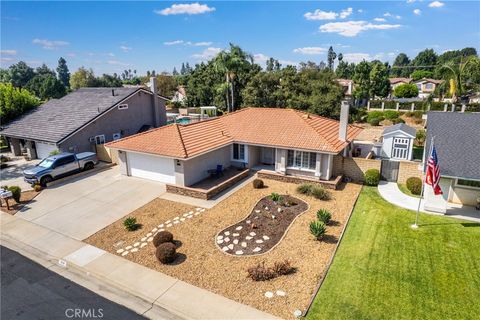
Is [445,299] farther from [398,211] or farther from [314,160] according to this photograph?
[314,160]

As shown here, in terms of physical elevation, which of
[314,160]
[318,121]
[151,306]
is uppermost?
[318,121]

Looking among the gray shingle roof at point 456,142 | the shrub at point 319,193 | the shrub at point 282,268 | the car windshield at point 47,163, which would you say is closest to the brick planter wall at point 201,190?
the shrub at point 319,193

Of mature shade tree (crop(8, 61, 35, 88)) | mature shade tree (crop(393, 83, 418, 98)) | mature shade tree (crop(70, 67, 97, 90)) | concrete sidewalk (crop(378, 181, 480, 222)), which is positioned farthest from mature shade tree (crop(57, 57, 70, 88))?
concrete sidewalk (crop(378, 181, 480, 222))

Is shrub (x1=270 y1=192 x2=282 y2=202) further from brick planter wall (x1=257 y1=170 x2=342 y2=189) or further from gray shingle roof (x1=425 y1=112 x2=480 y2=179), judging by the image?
gray shingle roof (x1=425 y1=112 x2=480 y2=179)

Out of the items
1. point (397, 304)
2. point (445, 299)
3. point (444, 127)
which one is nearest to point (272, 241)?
point (397, 304)

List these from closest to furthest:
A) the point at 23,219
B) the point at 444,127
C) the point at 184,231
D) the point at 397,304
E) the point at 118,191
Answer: the point at 397,304 < the point at 184,231 < the point at 23,219 < the point at 444,127 < the point at 118,191

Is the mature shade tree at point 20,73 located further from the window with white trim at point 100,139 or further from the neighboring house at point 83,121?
the window with white trim at point 100,139

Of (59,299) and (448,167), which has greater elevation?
(448,167)
